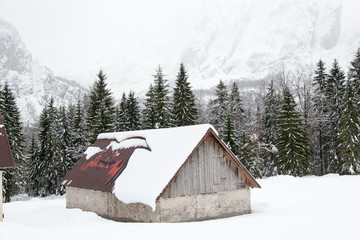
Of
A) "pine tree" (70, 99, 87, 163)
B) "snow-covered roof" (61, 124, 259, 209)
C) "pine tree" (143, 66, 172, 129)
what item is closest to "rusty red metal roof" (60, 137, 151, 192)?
"snow-covered roof" (61, 124, 259, 209)

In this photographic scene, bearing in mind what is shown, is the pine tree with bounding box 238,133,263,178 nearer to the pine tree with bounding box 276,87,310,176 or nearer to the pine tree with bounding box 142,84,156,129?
the pine tree with bounding box 276,87,310,176

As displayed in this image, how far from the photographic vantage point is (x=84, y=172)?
24.0 meters

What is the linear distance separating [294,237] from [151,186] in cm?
717

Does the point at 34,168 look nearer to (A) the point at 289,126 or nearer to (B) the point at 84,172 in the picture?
(B) the point at 84,172

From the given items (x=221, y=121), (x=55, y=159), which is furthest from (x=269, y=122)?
(x=55, y=159)

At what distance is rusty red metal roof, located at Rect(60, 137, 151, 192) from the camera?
20.2m

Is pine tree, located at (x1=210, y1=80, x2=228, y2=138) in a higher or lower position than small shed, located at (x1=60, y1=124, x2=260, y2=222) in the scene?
higher

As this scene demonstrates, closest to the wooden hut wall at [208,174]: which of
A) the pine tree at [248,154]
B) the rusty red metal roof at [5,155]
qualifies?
the rusty red metal roof at [5,155]

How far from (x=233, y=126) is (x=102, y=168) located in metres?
24.2

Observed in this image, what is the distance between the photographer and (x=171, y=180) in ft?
57.5

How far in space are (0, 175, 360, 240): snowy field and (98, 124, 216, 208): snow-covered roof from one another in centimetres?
154

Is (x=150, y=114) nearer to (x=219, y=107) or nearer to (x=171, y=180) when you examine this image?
(x=219, y=107)

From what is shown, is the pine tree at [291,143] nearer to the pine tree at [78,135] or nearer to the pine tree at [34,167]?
the pine tree at [78,135]

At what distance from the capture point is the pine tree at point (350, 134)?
131 ft
